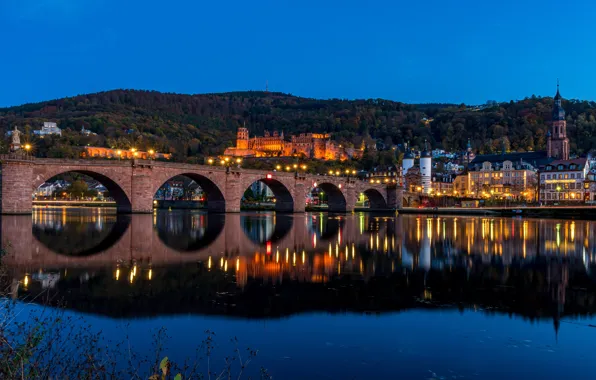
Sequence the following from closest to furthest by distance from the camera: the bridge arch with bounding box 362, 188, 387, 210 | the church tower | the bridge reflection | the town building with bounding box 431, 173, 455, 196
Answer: the bridge reflection → the bridge arch with bounding box 362, 188, 387, 210 → the church tower → the town building with bounding box 431, 173, 455, 196

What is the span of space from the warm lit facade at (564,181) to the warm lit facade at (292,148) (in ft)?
268

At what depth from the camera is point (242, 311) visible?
10898 millimetres

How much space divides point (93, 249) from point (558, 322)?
17475mm

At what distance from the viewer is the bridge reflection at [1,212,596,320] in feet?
38.8

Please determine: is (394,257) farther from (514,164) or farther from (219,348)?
(514,164)

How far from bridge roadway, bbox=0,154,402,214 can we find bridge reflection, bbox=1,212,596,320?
57.8 ft

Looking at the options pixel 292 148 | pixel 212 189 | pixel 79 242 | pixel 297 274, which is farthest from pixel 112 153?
pixel 297 274

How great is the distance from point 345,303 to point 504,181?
98066 millimetres

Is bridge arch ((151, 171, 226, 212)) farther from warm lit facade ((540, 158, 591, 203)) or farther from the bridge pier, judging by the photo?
warm lit facade ((540, 158, 591, 203))

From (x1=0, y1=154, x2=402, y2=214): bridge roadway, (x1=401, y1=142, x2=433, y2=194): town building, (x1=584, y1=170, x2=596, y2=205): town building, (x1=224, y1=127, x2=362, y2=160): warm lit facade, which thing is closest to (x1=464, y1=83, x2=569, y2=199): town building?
(x1=401, y1=142, x2=433, y2=194): town building

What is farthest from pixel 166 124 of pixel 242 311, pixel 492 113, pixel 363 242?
pixel 242 311

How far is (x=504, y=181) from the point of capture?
102 metres

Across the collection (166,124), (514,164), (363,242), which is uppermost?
(166,124)

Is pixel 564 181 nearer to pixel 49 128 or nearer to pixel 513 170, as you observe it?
pixel 513 170
